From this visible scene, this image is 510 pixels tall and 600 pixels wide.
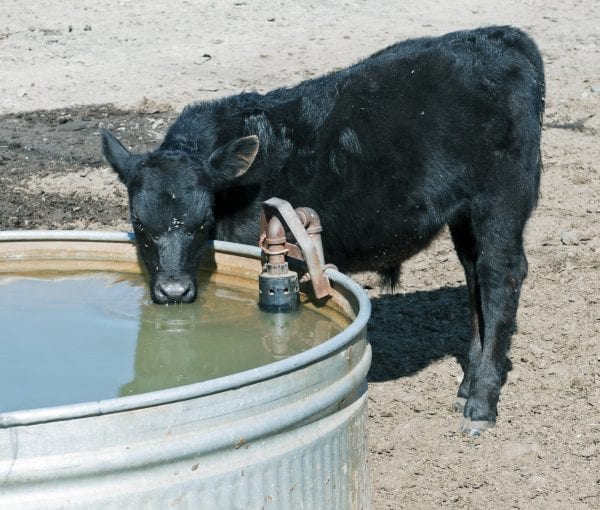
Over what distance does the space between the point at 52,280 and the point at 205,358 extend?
1.21m

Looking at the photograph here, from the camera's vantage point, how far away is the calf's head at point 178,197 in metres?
4.67

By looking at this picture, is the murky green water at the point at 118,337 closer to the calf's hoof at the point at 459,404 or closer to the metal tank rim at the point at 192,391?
the metal tank rim at the point at 192,391

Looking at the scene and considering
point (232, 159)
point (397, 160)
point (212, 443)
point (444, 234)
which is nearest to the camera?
point (212, 443)

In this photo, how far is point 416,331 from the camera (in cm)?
618

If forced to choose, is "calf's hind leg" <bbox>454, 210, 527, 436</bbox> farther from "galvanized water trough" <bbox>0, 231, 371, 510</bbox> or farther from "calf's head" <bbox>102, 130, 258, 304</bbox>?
"galvanized water trough" <bbox>0, 231, 371, 510</bbox>

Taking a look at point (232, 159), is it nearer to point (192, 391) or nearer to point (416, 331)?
point (416, 331)

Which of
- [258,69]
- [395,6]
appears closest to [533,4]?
[395,6]

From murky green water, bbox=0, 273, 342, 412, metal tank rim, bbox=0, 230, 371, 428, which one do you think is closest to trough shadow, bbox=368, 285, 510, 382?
murky green water, bbox=0, 273, 342, 412

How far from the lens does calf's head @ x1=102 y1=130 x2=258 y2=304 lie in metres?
4.67

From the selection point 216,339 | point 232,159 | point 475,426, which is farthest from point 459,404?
point 216,339

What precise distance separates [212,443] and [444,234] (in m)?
5.17

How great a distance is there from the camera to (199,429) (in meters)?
2.43

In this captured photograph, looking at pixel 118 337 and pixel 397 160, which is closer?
pixel 118 337

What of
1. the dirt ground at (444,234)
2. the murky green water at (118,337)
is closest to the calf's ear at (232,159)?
the murky green water at (118,337)
